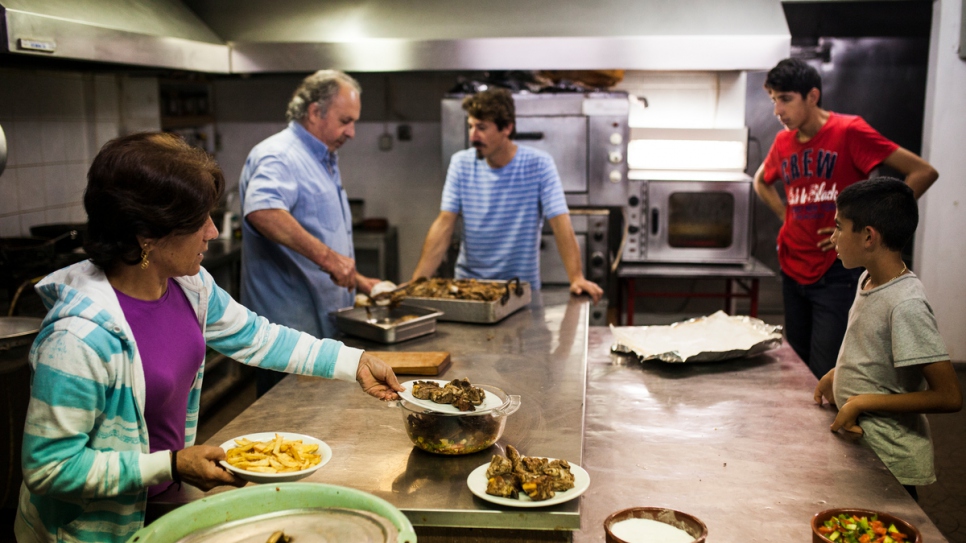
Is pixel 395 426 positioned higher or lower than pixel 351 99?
lower

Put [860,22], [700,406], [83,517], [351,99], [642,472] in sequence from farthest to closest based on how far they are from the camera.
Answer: [860,22] → [351,99] → [700,406] → [642,472] → [83,517]

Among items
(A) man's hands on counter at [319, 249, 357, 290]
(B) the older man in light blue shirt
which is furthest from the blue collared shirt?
(A) man's hands on counter at [319, 249, 357, 290]

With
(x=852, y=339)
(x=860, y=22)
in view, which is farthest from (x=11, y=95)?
(x=860, y=22)

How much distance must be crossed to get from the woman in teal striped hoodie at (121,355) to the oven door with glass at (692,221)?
12.6 feet

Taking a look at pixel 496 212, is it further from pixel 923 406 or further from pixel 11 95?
pixel 11 95

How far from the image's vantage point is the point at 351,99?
3.58 meters

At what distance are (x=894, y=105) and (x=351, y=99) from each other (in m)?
4.97

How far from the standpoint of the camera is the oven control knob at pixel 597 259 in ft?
16.8

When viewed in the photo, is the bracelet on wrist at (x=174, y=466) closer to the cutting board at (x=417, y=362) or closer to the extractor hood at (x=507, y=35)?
the cutting board at (x=417, y=362)

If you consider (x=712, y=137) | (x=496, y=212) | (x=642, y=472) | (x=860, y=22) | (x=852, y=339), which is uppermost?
(x=860, y=22)

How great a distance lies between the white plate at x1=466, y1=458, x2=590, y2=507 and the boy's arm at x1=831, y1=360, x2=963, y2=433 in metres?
0.96

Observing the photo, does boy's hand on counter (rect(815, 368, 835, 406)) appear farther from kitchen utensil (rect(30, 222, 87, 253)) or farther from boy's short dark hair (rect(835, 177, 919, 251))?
kitchen utensil (rect(30, 222, 87, 253))

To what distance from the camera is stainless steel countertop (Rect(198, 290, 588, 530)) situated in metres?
1.64

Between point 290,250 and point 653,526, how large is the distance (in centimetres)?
219
